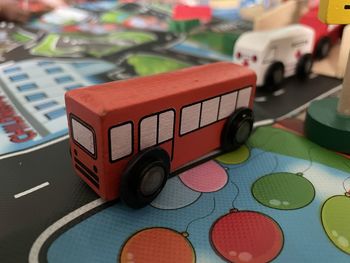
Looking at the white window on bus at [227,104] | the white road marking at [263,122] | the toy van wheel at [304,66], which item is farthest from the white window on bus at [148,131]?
the toy van wheel at [304,66]

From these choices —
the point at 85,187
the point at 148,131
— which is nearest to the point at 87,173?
the point at 85,187

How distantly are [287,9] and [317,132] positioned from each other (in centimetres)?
107

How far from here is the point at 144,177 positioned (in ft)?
2.48

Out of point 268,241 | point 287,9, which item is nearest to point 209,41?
point 287,9

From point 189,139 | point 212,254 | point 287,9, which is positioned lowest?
point 212,254

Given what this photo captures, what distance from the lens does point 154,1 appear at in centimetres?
298

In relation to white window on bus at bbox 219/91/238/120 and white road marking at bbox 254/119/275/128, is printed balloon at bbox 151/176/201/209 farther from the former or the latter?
white road marking at bbox 254/119/275/128

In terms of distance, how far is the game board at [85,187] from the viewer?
0.71 meters

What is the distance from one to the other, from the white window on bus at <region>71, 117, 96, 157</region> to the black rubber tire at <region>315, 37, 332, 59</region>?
4.92 ft

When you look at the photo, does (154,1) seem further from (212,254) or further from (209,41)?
(212,254)

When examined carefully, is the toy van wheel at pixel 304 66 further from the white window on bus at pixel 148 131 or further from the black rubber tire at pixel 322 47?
the white window on bus at pixel 148 131

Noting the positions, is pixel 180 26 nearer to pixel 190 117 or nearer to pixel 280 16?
pixel 280 16

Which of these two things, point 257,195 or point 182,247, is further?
point 257,195

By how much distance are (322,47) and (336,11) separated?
3.23 feet
